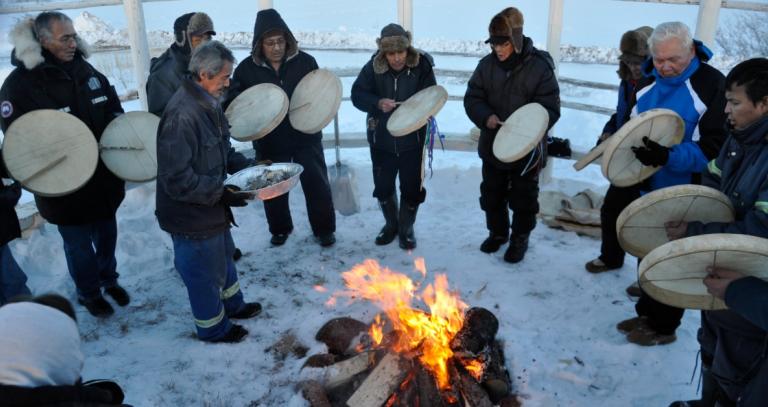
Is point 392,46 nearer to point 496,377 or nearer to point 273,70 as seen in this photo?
point 273,70

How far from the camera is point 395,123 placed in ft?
14.2

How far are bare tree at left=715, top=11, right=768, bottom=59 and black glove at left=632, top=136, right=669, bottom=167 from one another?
1371 cm

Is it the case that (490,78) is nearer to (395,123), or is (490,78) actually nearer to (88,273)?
(395,123)

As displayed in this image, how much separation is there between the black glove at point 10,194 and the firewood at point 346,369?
2.29 metres

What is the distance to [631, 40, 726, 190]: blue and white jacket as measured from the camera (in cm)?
318

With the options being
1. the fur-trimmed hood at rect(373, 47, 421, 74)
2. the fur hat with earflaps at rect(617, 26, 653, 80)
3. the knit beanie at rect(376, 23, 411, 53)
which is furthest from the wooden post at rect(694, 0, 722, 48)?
the knit beanie at rect(376, 23, 411, 53)

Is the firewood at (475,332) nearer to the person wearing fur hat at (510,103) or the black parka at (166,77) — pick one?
the person wearing fur hat at (510,103)

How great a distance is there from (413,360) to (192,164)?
70.4 inches

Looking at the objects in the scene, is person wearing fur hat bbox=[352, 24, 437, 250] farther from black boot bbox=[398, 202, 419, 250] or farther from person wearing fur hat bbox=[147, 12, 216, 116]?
person wearing fur hat bbox=[147, 12, 216, 116]

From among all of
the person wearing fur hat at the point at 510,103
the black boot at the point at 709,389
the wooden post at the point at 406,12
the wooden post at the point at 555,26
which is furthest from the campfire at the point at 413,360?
the wooden post at the point at 555,26

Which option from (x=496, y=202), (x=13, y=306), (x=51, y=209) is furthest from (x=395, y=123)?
(x=13, y=306)

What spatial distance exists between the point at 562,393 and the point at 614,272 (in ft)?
5.84

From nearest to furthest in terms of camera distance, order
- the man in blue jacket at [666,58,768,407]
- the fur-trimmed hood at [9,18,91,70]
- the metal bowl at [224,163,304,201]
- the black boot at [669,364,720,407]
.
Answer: the man in blue jacket at [666,58,768,407]
the black boot at [669,364,720,407]
the fur-trimmed hood at [9,18,91,70]
the metal bowl at [224,163,304,201]

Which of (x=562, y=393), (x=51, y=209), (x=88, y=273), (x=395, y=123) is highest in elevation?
(x=395, y=123)
